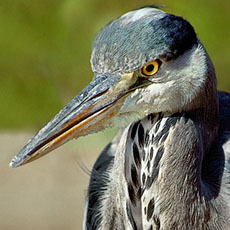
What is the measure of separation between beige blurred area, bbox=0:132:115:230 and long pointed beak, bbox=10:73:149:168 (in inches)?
78.5

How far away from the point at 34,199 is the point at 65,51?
1.82m

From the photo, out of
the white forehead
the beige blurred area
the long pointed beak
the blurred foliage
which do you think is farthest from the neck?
the blurred foliage

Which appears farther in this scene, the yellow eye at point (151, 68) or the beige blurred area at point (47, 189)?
the beige blurred area at point (47, 189)

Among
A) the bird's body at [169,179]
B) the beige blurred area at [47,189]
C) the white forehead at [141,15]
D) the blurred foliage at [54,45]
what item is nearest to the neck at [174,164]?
the bird's body at [169,179]

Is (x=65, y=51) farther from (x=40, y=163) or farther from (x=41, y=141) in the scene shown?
(x=41, y=141)

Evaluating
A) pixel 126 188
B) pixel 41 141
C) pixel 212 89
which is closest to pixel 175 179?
pixel 126 188

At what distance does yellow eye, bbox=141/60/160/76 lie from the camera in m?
1.99

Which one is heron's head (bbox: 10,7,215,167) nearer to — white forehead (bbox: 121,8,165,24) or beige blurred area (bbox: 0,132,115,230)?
white forehead (bbox: 121,8,165,24)

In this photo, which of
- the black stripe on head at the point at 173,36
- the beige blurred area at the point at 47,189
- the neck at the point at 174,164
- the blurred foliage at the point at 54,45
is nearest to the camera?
the black stripe on head at the point at 173,36

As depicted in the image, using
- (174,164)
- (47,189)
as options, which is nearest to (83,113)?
(174,164)

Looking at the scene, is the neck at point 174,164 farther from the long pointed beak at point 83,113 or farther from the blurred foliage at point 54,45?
the blurred foliage at point 54,45

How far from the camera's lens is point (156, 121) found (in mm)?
2115

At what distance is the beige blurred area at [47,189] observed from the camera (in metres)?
4.05

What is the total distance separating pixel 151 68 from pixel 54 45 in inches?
147
